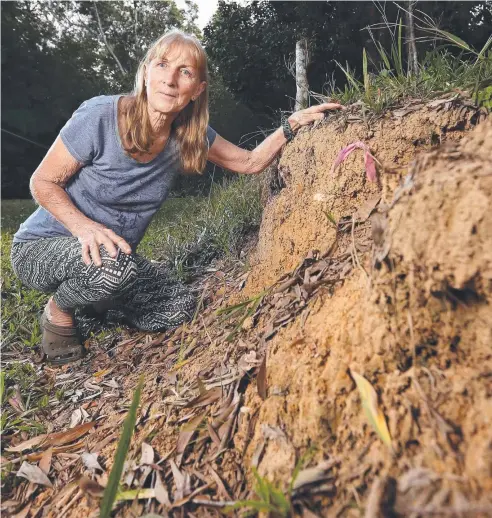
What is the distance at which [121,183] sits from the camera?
248 centimetres

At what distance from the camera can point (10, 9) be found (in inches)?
548

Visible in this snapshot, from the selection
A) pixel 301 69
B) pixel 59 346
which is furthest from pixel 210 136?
pixel 301 69

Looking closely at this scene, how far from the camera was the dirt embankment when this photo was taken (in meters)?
0.86

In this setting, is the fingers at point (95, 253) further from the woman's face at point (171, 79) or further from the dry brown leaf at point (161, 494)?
the dry brown leaf at point (161, 494)

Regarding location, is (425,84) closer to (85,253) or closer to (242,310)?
(242,310)

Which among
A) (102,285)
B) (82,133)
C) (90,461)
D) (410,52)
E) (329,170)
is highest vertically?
(410,52)

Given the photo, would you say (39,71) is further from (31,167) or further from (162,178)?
(162,178)

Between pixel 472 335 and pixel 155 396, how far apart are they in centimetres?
119

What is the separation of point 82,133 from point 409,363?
201 centimetres

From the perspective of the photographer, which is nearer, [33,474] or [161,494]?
[161,494]

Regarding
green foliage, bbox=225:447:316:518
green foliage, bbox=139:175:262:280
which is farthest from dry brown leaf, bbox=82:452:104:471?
green foliage, bbox=139:175:262:280

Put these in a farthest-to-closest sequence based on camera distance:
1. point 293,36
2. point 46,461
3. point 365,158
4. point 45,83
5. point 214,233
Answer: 1. point 45,83
2. point 293,36
3. point 214,233
4. point 365,158
5. point 46,461

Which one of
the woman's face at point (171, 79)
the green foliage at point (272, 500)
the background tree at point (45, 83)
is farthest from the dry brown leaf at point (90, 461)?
the background tree at point (45, 83)

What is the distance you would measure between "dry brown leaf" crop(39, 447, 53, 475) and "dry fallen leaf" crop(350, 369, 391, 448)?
117 centimetres
